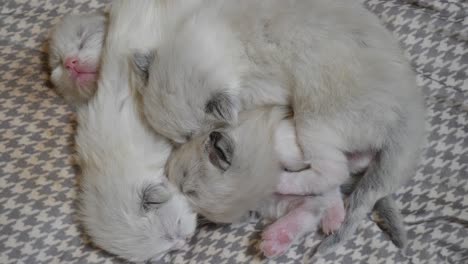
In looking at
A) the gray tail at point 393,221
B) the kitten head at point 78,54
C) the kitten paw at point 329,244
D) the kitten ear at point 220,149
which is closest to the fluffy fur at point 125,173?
the kitten head at point 78,54

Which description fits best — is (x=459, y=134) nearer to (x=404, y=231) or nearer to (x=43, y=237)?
(x=404, y=231)

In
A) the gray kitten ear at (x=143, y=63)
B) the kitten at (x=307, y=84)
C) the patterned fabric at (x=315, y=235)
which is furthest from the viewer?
the patterned fabric at (x=315, y=235)

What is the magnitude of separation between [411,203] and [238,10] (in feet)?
3.07

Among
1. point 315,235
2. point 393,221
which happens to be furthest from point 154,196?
point 393,221

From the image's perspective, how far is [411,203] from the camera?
7.12 ft

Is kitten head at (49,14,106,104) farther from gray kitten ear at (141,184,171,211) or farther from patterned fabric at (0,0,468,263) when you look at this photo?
gray kitten ear at (141,184,171,211)

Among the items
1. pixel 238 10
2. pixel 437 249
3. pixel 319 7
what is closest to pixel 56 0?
pixel 238 10

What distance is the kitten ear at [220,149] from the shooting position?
186 cm

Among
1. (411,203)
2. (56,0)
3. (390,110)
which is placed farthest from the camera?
(56,0)

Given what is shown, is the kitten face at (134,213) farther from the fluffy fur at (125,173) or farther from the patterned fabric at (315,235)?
the patterned fabric at (315,235)

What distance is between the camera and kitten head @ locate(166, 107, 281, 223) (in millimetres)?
1907

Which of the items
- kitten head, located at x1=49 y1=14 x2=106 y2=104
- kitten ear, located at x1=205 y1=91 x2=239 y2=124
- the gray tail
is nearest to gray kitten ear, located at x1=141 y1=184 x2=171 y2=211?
kitten ear, located at x1=205 y1=91 x2=239 y2=124

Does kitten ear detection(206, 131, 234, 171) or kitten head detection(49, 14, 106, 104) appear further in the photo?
kitten head detection(49, 14, 106, 104)

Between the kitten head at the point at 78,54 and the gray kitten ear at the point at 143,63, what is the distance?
0.29 m
